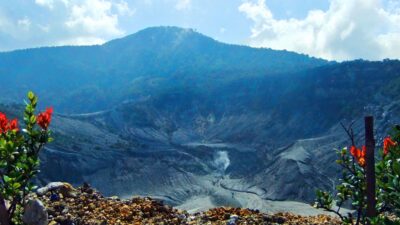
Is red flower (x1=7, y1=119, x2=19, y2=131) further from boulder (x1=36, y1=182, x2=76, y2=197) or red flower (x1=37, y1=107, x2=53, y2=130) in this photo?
boulder (x1=36, y1=182, x2=76, y2=197)

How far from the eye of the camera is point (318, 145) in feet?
332

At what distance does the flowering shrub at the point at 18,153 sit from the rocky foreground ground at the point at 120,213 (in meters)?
4.06

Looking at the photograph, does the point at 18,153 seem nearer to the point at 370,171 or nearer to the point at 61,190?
the point at 370,171

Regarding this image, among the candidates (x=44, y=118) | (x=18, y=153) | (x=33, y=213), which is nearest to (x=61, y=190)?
(x=33, y=213)

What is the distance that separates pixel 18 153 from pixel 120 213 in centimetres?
540

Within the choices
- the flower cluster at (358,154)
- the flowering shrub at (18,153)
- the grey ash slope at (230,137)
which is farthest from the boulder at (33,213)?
the grey ash slope at (230,137)

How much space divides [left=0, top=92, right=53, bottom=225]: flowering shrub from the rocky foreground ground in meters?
4.06

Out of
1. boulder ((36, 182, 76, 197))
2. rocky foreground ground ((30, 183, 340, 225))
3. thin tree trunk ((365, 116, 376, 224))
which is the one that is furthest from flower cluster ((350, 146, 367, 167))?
boulder ((36, 182, 76, 197))

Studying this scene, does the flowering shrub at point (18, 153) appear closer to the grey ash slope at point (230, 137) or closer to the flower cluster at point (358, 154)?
the flower cluster at point (358, 154)

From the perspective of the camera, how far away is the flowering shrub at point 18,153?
651 cm

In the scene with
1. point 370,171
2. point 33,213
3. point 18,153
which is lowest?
point 33,213

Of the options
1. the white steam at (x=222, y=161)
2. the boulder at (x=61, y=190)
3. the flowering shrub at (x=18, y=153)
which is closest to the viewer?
the flowering shrub at (x=18, y=153)

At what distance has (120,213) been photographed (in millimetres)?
11984

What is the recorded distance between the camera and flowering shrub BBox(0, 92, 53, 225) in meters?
6.51
